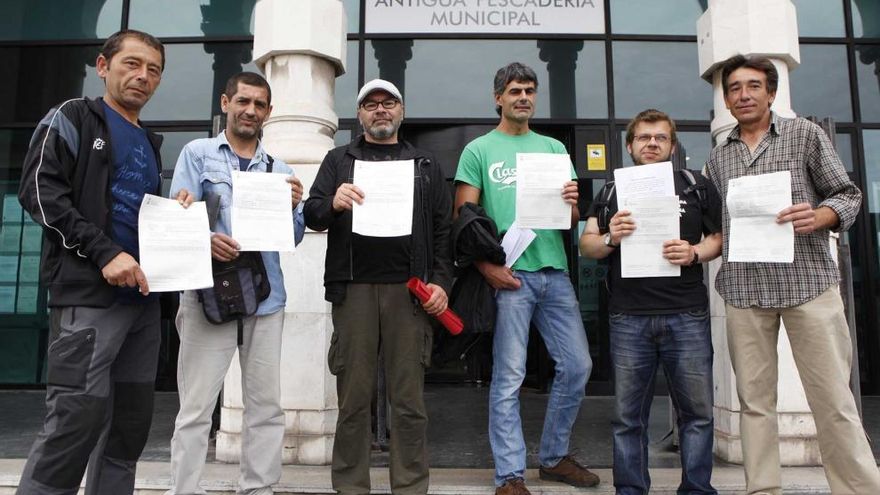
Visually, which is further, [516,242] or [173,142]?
[173,142]

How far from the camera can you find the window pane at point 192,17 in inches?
294

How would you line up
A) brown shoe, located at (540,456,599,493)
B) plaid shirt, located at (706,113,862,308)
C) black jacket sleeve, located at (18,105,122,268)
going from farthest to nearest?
brown shoe, located at (540,456,599,493), plaid shirt, located at (706,113,862,308), black jacket sleeve, located at (18,105,122,268)

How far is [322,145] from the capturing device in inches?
175

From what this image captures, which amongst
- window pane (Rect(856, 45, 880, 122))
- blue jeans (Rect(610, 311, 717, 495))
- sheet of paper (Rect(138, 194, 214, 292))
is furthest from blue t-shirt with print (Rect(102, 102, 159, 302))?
window pane (Rect(856, 45, 880, 122))

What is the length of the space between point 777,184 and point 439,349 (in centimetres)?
185

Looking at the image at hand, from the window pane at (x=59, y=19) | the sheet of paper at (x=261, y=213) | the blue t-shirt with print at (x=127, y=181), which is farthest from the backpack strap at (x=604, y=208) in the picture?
the window pane at (x=59, y=19)

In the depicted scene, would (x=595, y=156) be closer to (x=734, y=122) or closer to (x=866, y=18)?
(x=734, y=122)

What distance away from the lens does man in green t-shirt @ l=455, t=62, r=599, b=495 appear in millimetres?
3242

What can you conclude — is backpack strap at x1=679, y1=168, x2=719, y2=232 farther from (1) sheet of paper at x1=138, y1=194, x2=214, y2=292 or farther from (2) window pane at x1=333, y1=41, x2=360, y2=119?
(2) window pane at x1=333, y1=41, x2=360, y2=119

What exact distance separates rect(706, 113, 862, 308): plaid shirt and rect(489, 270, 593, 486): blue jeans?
84cm

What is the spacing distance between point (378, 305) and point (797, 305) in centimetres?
197

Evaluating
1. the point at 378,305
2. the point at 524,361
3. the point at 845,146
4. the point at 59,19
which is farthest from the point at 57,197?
the point at 845,146

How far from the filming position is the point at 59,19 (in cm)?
771

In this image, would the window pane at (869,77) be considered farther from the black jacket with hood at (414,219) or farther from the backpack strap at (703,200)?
the black jacket with hood at (414,219)
